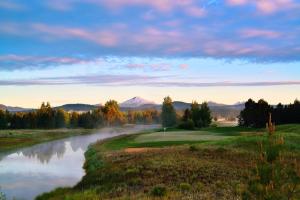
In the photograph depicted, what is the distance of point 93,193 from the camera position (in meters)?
28.3

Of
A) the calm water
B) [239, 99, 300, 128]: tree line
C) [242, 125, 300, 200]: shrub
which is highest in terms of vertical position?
[239, 99, 300, 128]: tree line

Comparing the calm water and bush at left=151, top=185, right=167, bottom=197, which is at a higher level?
bush at left=151, top=185, right=167, bottom=197

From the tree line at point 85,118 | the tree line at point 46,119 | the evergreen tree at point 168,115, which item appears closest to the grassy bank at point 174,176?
the tree line at point 85,118

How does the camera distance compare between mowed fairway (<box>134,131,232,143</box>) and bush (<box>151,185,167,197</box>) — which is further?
mowed fairway (<box>134,131,232,143</box>)

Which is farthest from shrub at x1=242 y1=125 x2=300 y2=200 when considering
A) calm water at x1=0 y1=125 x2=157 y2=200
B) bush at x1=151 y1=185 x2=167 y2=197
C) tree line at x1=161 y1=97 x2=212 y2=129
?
tree line at x1=161 y1=97 x2=212 y2=129

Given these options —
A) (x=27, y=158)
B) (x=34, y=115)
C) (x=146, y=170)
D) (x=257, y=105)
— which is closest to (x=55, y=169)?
(x=27, y=158)

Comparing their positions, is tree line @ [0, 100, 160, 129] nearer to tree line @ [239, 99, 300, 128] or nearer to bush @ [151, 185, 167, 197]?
tree line @ [239, 99, 300, 128]

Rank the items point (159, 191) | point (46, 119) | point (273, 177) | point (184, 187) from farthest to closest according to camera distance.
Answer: point (46, 119), point (184, 187), point (159, 191), point (273, 177)

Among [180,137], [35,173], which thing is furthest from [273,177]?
[180,137]

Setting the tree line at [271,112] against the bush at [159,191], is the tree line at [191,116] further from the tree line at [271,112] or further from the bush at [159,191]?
the bush at [159,191]

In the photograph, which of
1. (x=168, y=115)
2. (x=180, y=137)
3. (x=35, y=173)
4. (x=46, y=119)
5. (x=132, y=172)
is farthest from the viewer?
(x=46, y=119)

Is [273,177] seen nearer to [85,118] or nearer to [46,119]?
[46,119]

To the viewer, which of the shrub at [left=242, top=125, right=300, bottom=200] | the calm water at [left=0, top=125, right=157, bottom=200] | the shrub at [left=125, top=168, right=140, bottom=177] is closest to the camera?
the shrub at [left=242, top=125, right=300, bottom=200]

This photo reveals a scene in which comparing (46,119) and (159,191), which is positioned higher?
(46,119)
